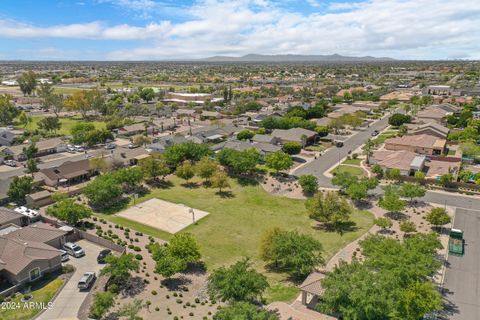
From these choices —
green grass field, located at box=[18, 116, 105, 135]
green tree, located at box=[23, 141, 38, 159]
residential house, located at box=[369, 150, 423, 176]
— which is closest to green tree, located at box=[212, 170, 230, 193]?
residential house, located at box=[369, 150, 423, 176]

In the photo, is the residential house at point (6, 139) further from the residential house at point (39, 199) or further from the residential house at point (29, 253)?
the residential house at point (29, 253)

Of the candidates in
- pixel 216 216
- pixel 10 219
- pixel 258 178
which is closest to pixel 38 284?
pixel 10 219

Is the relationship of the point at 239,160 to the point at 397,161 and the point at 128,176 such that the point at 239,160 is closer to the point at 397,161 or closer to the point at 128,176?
the point at 128,176

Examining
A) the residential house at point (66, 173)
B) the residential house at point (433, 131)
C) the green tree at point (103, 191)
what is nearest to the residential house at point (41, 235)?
the green tree at point (103, 191)

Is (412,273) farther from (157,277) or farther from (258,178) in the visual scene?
(258,178)

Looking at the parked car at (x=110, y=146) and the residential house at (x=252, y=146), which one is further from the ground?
the residential house at (x=252, y=146)
